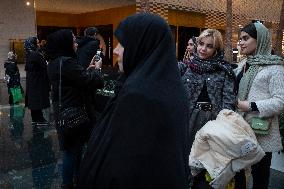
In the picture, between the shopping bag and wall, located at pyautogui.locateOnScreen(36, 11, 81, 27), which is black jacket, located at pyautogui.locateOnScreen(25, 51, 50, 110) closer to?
the shopping bag

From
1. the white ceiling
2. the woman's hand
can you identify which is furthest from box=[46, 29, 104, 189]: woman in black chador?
the white ceiling

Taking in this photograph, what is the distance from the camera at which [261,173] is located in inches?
123

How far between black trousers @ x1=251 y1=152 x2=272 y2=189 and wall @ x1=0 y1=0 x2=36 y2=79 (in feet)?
45.5

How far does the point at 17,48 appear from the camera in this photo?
15.0m

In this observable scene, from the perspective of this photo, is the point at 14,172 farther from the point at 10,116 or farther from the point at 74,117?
A: the point at 10,116

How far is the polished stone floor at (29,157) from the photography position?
158 inches

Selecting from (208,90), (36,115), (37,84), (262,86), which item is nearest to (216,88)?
(208,90)

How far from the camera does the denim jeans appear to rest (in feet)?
11.6

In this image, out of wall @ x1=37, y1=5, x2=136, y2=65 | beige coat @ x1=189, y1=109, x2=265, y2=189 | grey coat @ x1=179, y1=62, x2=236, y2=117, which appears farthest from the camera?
wall @ x1=37, y1=5, x2=136, y2=65

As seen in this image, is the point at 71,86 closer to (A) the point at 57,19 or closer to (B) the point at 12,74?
(B) the point at 12,74

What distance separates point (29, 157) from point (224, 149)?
10.7ft

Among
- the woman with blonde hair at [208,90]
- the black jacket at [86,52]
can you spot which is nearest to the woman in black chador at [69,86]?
the black jacket at [86,52]

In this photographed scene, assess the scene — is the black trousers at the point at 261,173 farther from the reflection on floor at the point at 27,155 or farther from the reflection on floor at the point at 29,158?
the reflection on floor at the point at 27,155

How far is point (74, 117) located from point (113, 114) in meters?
1.88
